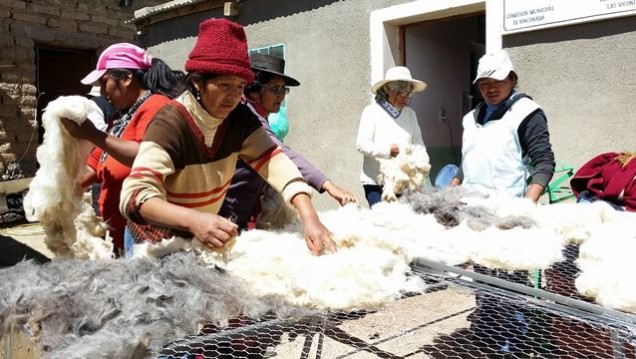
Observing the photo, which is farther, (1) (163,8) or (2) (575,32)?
(1) (163,8)

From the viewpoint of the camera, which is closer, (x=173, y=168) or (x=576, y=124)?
(x=173, y=168)

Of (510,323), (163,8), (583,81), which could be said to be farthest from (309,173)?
(163,8)

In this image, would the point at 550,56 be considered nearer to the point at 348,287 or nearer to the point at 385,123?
the point at 385,123

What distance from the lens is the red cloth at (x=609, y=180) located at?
2539 millimetres

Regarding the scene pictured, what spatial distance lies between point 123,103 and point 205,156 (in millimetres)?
903

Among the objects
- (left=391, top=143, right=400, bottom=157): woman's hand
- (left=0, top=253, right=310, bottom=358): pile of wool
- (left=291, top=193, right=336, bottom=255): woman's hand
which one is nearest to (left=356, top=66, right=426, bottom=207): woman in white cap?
(left=391, top=143, right=400, bottom=157): woman's hand

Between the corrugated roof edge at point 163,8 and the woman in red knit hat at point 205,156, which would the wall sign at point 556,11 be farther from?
the corrugated roof edge at point 163,8

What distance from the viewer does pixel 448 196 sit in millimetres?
2674

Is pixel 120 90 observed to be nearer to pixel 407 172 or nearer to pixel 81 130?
pixel 81 130

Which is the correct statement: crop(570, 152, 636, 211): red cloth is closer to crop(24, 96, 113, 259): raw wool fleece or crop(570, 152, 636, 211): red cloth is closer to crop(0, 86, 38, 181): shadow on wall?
crop(24, 96, 113, 259): raw wool fleece

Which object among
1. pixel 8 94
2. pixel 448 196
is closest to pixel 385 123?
pixel 448 196

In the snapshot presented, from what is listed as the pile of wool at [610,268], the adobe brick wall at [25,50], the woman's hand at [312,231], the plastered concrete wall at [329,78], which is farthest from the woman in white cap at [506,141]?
the adobe brick wall at [25,50]

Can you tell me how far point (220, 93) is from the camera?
5.84 feet

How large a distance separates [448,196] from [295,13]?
15.8ft
